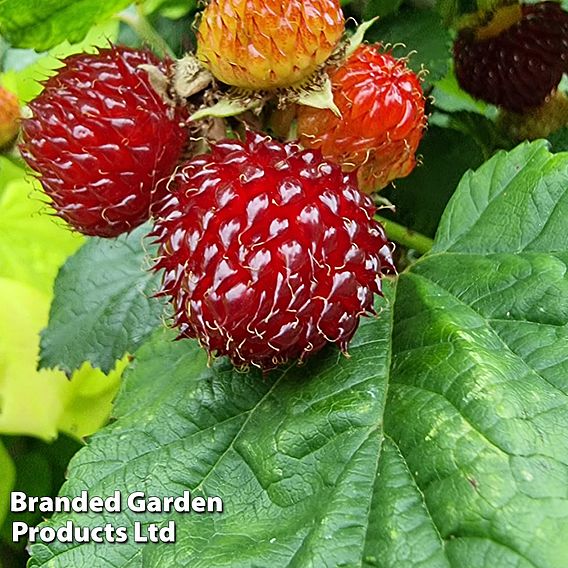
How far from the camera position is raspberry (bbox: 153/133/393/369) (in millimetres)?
510

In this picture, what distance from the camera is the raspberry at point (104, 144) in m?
0.61

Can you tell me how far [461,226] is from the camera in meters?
0.68

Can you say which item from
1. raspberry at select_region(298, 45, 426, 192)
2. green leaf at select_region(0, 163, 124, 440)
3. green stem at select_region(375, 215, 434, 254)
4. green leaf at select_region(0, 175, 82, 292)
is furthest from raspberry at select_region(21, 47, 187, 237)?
green leaf at select_region(0, 175, 82, 292)

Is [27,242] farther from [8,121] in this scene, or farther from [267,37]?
[267,37]

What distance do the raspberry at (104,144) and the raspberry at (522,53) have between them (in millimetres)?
408

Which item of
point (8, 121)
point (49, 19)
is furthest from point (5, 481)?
point (49, 19)

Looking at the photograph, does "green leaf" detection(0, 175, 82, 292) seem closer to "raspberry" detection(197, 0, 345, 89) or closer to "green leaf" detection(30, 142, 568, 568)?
Result: "green leaf" detection(30, 142, 568, 568)

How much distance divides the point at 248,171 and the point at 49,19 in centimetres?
30

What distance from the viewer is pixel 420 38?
893 millimetres

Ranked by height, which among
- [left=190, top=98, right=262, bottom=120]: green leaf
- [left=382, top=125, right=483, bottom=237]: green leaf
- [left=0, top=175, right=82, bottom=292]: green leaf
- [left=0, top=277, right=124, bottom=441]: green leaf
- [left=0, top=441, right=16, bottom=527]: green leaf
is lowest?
[left=0, top=441, right=16, bottom=527]: green leaf

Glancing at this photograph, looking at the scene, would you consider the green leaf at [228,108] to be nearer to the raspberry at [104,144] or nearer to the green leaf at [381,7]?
the raspberry at [104,144]

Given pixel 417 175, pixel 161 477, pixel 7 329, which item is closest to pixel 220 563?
pixel 161 477

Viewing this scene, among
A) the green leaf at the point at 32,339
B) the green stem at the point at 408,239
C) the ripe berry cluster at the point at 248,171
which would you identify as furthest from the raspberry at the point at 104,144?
the green leaf at the point at 32,339

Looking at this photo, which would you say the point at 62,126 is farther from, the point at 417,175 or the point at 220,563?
the point at 417,175
